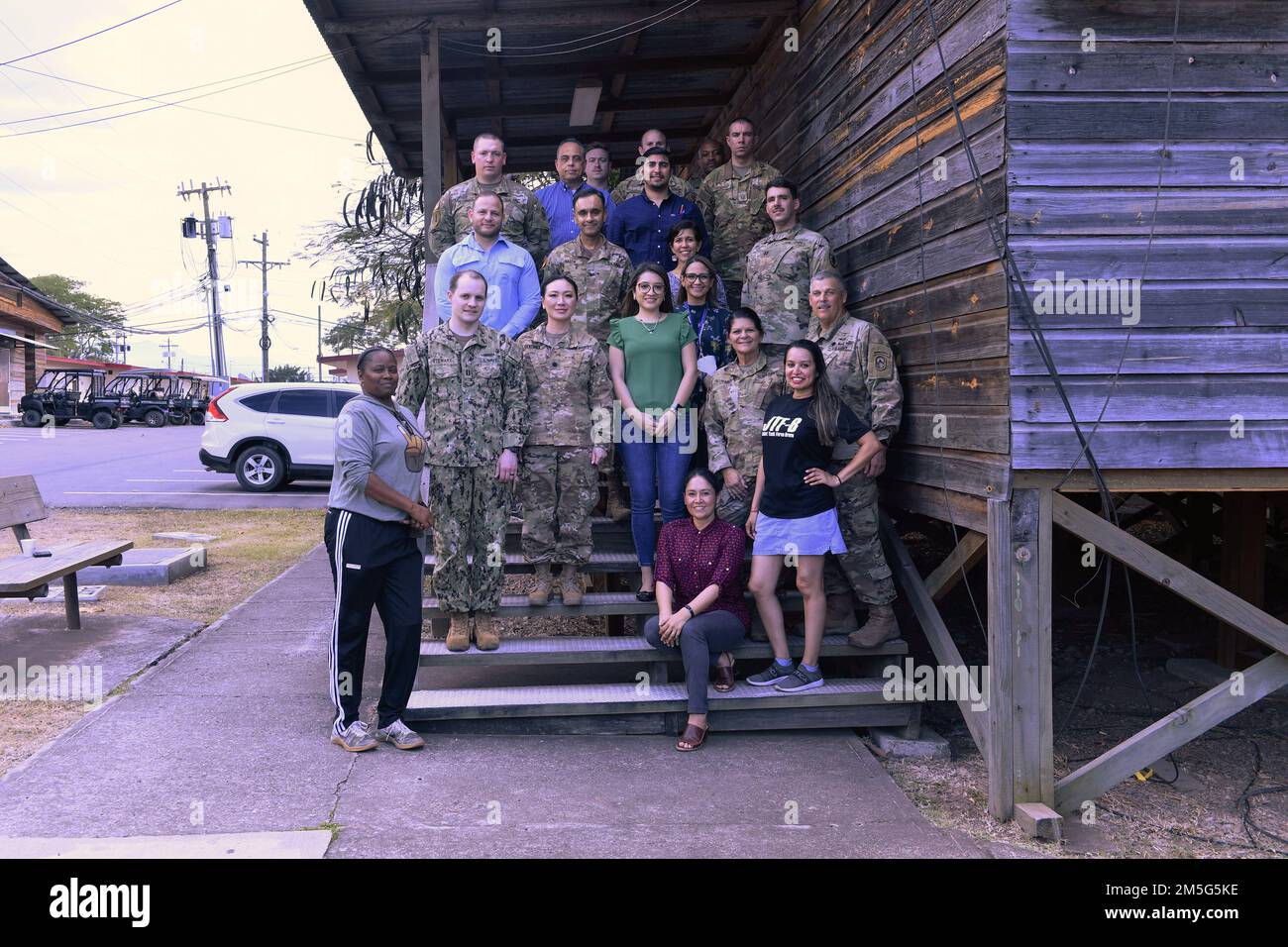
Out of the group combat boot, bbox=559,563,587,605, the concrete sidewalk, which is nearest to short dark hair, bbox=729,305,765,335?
combat boot, bbox=559,563,587,605

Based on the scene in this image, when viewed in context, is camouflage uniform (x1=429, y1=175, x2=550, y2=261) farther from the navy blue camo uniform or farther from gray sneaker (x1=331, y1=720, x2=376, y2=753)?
gray sneaker (x1=331, y1=720, x2=376, y2=753)

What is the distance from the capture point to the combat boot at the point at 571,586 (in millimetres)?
5250

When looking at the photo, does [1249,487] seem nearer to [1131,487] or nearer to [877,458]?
[1131,487]

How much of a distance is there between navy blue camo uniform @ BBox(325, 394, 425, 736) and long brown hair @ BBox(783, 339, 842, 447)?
1873 mm

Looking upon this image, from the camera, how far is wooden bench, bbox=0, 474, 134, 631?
577 centimetres

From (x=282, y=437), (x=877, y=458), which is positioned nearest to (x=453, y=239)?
(x=877, y=458)

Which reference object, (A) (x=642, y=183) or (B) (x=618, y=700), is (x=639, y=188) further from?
(B) (x=618, y=700)

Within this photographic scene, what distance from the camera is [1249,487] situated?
422 centimetres

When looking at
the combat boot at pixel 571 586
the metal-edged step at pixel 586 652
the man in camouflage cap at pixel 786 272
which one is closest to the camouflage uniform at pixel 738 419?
the man in camouflage cap at pixel 786 272

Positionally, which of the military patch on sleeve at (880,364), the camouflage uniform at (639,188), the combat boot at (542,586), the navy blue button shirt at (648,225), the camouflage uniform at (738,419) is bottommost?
the combat boot at (542,586)

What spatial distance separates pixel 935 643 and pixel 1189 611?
429 centimetres

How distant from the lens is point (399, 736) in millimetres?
4688

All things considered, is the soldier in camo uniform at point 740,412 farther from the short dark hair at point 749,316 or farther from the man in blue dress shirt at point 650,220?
the man in blue dress shirt at point 650,220

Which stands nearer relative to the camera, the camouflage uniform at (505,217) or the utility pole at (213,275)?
the camouflage uniform at (505,217)
